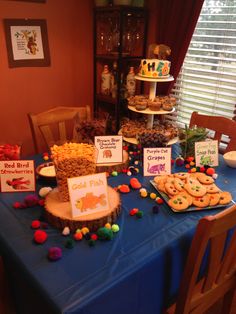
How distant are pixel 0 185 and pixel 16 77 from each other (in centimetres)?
133

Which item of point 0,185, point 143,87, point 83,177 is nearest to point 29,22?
point 143,87

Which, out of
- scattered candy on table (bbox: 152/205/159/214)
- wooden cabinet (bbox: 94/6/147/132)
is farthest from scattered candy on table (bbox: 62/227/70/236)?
wooden cabinet (bbox: 94/6/147/132)

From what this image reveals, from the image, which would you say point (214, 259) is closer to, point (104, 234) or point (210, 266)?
point (210, 266)

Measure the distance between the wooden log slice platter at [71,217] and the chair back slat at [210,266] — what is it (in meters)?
0.33

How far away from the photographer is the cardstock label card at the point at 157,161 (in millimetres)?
1530

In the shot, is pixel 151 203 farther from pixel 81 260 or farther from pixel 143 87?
pixel 143 87

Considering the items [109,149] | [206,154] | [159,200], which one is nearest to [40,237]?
[159,200]

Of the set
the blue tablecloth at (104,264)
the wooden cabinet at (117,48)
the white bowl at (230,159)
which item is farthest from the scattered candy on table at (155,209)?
the wooden cabinet at (117,48)

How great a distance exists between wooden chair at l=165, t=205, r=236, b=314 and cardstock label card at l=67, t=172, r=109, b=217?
1.25 ft

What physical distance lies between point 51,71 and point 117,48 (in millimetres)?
626

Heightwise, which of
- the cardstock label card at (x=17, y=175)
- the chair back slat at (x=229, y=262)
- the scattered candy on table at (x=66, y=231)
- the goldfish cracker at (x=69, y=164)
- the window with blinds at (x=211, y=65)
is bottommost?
the chair back slat at (x=229, y=262)

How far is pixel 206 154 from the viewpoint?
1703 millimetres

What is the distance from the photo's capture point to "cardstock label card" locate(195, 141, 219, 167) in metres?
1.68

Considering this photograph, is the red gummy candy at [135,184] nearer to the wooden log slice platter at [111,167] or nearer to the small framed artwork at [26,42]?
the wooden log slice platter at [111,167]
